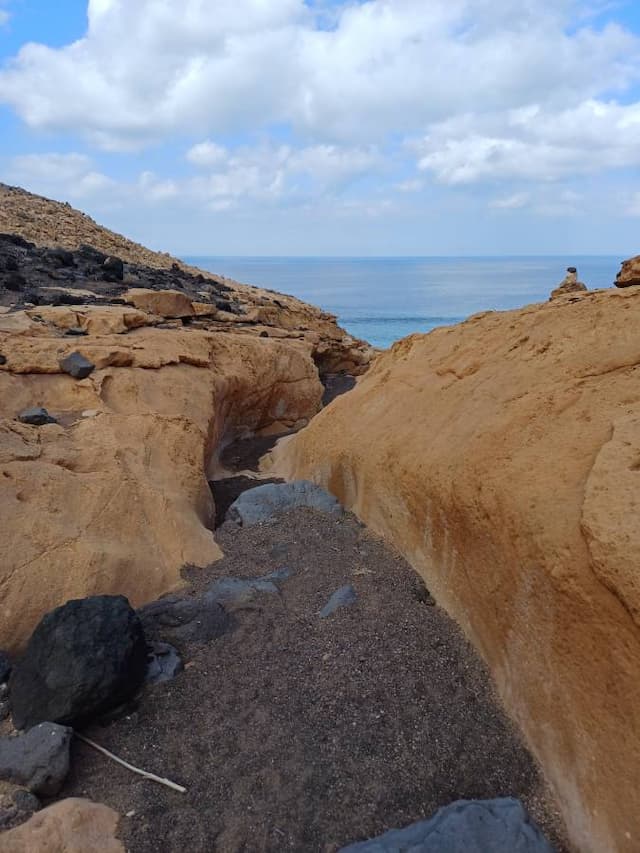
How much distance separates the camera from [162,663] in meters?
3.03

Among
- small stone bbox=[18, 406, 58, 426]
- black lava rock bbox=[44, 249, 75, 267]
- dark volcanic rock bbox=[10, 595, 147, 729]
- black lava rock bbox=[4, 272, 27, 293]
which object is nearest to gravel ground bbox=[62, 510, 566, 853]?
dark volcanic rock bbox=[10, 595, 147, 729]

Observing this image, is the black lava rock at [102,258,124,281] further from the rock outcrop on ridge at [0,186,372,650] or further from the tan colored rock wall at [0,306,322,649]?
the tan colored rock wall at [0,306,322,649]

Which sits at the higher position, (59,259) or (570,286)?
(59,259)

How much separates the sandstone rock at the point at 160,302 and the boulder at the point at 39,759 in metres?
6.69

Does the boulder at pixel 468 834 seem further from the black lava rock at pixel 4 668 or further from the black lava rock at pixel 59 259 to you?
the black lava rock at pixel 59 259

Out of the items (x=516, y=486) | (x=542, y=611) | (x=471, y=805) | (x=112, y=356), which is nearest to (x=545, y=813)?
(x=471, y=805)

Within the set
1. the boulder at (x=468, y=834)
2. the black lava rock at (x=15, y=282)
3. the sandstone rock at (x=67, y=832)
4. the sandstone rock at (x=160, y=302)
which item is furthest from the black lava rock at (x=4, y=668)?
the black lava rock at (x=15, y=282)

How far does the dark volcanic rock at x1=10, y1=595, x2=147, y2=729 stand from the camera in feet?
8.68

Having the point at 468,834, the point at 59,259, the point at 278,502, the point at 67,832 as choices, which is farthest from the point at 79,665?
the point at 59,259

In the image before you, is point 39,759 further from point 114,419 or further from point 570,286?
point 570,286

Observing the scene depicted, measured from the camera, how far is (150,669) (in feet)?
9.75

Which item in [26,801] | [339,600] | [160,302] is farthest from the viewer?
[160,302]

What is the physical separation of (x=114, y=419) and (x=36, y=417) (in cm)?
55

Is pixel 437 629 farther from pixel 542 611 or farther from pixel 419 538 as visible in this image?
pixel 542 611
